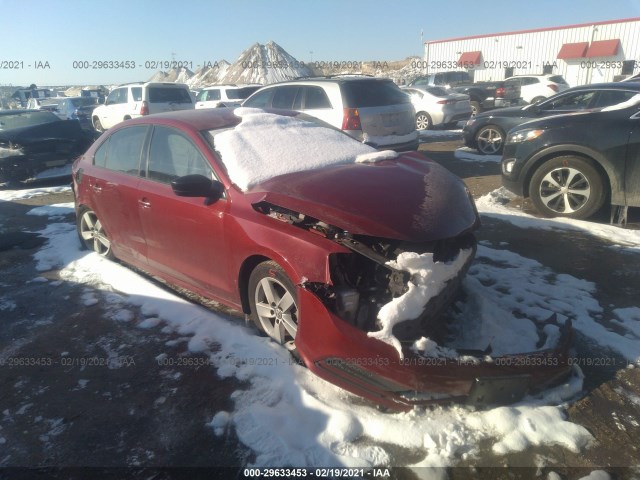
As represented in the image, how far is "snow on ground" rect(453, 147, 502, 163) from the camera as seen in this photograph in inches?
383

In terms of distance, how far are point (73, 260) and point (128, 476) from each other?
3466mm

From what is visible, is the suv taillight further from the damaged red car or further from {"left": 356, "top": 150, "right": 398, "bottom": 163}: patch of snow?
{"left": 356, "top": 150, "right": 398, "bottom": 163}: patch of snow

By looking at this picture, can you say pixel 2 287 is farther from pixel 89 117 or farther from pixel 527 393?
pixel 89 117

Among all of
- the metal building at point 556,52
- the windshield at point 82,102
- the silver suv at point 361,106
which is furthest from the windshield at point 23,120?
the metal building at point 556,52

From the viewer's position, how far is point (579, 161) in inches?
215

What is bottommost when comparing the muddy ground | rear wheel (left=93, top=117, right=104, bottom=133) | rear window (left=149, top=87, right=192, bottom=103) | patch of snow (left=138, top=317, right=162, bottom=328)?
the muddy ground

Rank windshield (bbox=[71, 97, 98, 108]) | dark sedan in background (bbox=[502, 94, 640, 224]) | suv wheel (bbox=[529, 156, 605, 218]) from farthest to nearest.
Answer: windshield (bbox=[71, 97, 98, 108])
suv wheel (bbox=[529, 156, 605, 218])
dark sedan in background (bbox=[502, 94, 640, 224])

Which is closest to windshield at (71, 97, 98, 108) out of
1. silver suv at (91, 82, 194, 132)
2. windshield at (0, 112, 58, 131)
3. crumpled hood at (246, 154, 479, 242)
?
silver suv at (91, 82, 194, 132)

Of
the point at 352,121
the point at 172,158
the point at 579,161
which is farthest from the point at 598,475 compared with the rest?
the point at 352,121

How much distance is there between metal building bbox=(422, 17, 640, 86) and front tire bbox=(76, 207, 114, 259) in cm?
3034

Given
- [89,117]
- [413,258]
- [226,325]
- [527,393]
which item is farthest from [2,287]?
[89,117]

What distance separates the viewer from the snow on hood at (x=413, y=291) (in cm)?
243

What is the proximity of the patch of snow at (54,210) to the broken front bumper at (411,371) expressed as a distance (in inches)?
242

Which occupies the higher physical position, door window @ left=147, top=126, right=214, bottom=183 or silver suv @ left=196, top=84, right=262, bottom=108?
silver suv @ left=196, top=84, right=262, bottom=108
